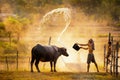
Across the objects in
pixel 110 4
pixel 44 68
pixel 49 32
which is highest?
pixel 110 4

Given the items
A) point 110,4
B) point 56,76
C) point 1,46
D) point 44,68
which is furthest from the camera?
point 110,4

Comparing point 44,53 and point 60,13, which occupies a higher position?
point 60,13

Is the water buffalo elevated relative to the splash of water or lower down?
lower down

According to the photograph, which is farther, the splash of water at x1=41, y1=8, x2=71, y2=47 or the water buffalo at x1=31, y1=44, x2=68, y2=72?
the splash of water at x1=41, y1=8, x2=71, y2=47

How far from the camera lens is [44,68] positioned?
72.0ft

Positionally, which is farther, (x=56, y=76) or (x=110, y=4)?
(x=110, y=4)

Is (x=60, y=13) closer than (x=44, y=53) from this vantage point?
No

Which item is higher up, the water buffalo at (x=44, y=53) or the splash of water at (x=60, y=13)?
the splash of water at (x=60, y=13)

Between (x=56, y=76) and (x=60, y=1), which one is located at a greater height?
(x=60, y=1)

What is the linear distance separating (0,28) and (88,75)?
13.8 metres

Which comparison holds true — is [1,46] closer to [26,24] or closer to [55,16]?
[26,24]

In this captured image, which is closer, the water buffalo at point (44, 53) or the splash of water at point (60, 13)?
the water buffalo at point (44, 53)

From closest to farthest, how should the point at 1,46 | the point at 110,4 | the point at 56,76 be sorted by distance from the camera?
the point at 56,76 < the point at 1,46 < the point at 110,4

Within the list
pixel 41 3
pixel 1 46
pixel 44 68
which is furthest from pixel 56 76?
pixel 41 3
